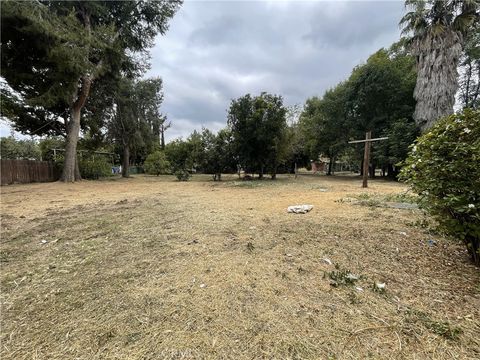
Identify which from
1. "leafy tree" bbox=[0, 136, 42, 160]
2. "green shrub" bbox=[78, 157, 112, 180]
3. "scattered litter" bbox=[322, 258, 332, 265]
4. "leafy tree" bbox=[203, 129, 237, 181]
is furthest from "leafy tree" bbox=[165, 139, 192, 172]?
"leafy tree" bbox=[0, 136, 42, 160]

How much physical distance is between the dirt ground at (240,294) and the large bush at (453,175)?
1.59ft

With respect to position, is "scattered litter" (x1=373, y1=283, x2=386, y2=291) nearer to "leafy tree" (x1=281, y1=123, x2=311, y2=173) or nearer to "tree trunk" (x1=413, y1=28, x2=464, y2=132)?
"tree trunk" (x1=413, y1=28, x2=464, y2=132)

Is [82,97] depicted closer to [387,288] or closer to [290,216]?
[290,216]

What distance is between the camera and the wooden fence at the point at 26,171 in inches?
431

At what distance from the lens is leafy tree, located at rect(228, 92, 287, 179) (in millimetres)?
12508

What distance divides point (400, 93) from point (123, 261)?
18239 mm

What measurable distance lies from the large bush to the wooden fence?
1544 centimetres

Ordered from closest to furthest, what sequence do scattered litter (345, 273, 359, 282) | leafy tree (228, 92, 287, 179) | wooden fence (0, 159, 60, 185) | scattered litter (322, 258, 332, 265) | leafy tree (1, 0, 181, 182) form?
1. scattered litter (345, 273, 359, 282)
2. scattered litter (322, 258, 332, 265)
3. leafy tree (1, 0, 181, 182)
4. wooden fence (0, 159, 60, 185)
5. leafy tree (228, 92, 287, 179)

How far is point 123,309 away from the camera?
5.41 ft

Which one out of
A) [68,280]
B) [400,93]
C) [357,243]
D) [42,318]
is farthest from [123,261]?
[400,93]

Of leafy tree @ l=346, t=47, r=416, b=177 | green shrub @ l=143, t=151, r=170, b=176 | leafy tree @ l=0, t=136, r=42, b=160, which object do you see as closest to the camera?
leafy tree @ l=346, t=47, r=416, b=177

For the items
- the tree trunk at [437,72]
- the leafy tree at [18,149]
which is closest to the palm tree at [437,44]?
the tree trunk at [437,72]

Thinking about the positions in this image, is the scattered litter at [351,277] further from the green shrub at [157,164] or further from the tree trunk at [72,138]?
the green shrub at [157,164]

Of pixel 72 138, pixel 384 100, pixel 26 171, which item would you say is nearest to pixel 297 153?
pixel 384 100
